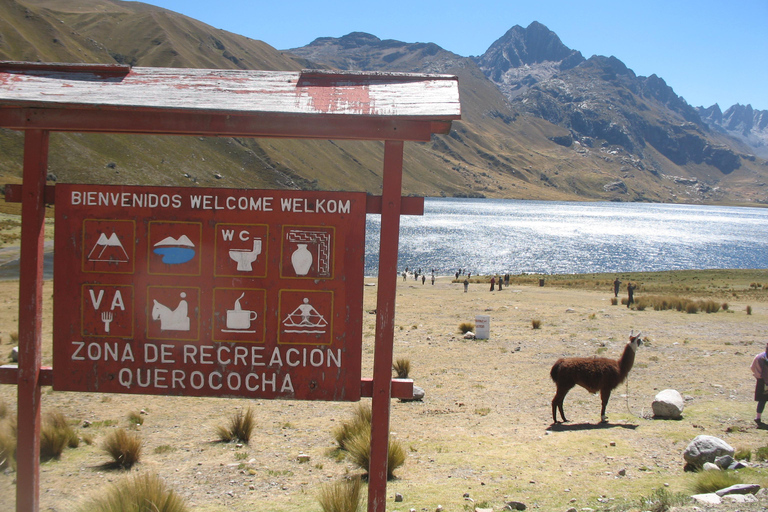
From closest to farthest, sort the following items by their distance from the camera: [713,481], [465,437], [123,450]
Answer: [713,481] < [123,450] < [465,437]

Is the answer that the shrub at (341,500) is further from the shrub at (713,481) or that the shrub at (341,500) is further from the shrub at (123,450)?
the shrub at (713,481)

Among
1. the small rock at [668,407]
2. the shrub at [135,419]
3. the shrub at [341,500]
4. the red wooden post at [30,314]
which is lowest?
the shrub at [135,419]

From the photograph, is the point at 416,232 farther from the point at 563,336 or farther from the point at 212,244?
the point at 212,244

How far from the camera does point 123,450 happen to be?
6766mm

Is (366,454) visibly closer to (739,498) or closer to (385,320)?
(385,320)

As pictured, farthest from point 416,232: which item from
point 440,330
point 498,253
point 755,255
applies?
point 440,330

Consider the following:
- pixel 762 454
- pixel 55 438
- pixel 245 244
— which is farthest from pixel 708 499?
pixel 55 438

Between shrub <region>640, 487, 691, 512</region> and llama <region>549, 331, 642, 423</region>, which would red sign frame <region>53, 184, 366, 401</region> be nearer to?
shrub <region>640, 487, 691, 512</region>

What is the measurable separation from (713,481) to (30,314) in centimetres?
653

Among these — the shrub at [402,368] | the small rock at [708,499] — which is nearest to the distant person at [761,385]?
the small rock at [708,499]

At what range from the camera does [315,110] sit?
13.4ft

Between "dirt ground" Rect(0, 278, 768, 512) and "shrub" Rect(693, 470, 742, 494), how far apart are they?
16 cm

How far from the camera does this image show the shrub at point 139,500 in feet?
15.4

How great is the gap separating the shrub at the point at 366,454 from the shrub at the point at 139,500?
2.45 metres
